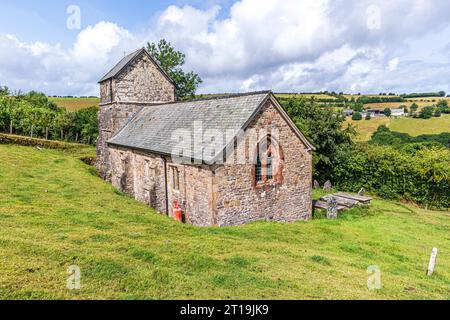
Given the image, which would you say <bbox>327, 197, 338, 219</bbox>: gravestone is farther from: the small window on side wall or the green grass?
the green grass

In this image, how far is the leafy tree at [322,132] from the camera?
34.8 metres

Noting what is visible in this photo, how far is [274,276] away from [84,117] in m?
58.6

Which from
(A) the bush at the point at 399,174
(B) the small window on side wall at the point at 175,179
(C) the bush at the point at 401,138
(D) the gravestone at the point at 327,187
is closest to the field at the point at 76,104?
(D) the gravestone at the point at 327,187

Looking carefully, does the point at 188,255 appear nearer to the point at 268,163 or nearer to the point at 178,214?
the point at 178,214

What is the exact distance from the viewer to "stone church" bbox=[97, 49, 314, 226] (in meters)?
16.5

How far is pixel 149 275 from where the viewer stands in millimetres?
8516

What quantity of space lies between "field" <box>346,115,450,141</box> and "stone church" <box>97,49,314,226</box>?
55557 mm

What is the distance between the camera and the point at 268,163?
1828cm

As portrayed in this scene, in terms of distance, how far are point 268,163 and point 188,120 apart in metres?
6.01

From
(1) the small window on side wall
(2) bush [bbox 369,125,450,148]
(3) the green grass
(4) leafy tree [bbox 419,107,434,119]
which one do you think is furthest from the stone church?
(4) leafy tree [bbox 419,107,434,119]

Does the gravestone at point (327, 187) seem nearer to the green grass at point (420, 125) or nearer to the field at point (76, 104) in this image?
the green grass at point (420, 125)

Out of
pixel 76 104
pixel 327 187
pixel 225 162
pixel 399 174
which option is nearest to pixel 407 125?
pixel 399 174
